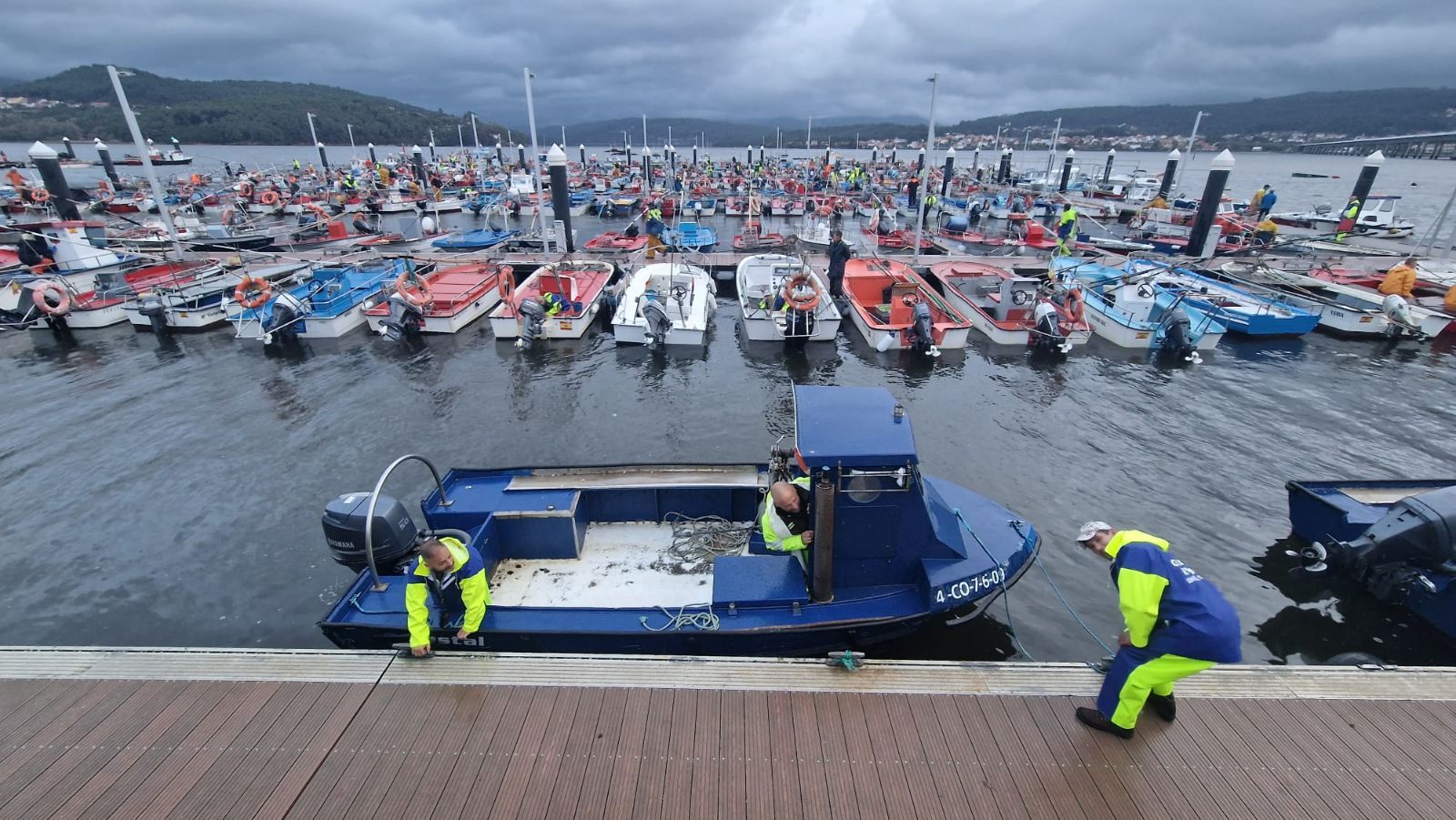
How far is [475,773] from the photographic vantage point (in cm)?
438

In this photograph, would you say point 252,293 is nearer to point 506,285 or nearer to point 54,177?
point 506,285

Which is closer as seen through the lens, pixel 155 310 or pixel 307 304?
pixel 155 310

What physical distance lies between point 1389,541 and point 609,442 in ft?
38.7

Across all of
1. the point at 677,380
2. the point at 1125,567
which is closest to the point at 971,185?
the point at 677,380

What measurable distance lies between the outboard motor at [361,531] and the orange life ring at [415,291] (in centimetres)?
1324

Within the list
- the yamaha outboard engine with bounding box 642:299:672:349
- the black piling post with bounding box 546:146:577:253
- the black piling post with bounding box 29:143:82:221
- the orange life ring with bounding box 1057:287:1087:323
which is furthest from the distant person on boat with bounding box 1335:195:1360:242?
the black piling post with bounding box 29:143:82:221

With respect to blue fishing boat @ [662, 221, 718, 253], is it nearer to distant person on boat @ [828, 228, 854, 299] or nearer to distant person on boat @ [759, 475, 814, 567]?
distant person on boat @ [828, 228, 854, 299]

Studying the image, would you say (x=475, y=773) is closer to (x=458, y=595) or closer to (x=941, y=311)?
(x=458, y=595)

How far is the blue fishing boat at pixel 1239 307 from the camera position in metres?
18.3

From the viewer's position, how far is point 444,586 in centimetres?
586

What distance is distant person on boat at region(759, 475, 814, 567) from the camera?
18.9 ft

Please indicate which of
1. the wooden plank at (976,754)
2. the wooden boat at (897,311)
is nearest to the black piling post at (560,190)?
the wooden boat at (897,311)

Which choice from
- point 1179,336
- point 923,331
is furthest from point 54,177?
point 1179,336

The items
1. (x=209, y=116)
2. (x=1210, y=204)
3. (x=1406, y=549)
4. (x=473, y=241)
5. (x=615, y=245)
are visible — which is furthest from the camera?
(x=209, y=116)
